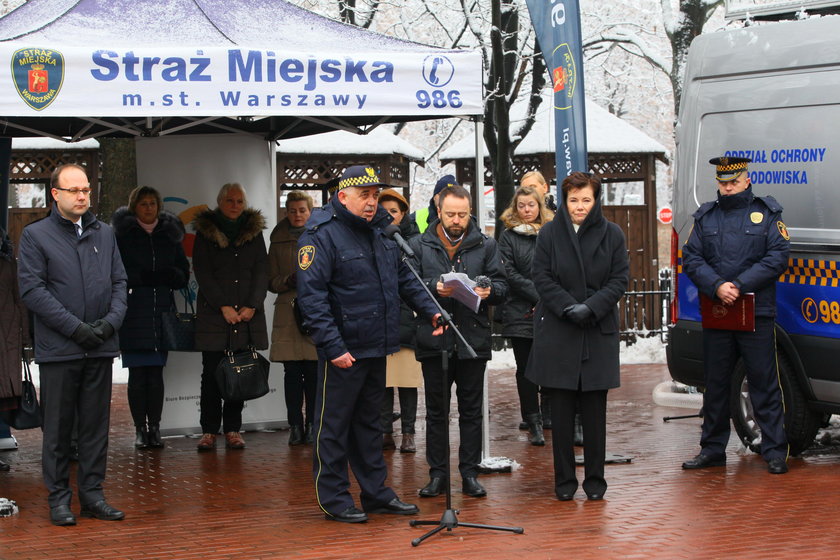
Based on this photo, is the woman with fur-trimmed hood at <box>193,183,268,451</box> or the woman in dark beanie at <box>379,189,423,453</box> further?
the woman with fur-trimmed hood at <box>193,183,268,451</box>

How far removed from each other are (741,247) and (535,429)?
2430mm

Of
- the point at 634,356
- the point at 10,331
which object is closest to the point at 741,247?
the point at 10,331

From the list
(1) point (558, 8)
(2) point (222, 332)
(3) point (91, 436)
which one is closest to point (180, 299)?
(2) point (222, 332)

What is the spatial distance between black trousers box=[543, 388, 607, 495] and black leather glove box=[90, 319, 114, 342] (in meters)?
2.70

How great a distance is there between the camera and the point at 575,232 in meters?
7.67

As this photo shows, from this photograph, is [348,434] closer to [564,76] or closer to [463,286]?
[463,286]

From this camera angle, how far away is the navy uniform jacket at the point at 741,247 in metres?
8.30

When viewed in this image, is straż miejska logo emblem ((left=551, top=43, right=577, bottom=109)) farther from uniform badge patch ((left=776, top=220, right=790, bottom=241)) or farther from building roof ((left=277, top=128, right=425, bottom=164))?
building roof ((left=277, top=128, right=425, bottom=164))

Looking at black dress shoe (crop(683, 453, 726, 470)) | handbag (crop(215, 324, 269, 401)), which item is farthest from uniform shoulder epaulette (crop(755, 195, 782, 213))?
handbag (crop(215, 324, 269, 401))

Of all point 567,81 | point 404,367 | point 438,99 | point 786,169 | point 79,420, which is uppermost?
point 567,81

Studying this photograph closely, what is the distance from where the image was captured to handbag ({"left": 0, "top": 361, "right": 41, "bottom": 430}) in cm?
784

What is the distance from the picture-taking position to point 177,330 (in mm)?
9836

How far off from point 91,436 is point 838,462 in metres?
5.10

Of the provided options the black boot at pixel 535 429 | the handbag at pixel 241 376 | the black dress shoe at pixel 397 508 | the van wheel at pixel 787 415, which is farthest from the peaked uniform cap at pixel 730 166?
the handbag at pixel 241 376
